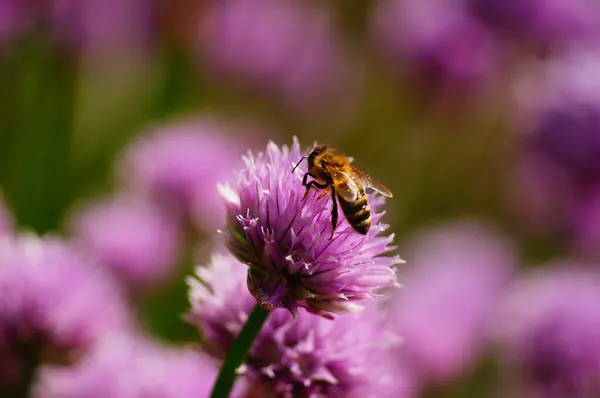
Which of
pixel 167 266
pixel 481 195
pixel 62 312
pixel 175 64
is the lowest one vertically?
pixel 62 312

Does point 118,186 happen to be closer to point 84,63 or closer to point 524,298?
point 84,63

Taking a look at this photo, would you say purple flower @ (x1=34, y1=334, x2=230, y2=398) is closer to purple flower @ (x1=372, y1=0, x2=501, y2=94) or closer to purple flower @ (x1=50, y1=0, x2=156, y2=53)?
purple flower @ (x1=50, y1=0, x2=156, y2=53)

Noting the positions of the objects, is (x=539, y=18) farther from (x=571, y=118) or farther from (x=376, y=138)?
(x=376, y=138)

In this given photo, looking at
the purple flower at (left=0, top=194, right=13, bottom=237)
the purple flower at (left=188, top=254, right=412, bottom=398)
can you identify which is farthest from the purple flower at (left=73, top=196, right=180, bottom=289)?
the purple flower at (left=188, top=254, right=412, bottom=398)

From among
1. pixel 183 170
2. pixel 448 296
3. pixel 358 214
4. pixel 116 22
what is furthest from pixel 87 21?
pixel 358 214

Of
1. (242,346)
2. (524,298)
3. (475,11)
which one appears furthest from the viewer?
(475,11)

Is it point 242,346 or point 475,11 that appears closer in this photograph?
point 242,346

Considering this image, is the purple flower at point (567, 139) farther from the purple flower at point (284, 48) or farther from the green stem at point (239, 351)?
the green stem at point (239, 351)

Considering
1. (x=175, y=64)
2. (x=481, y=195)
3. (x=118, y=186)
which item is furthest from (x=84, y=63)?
(x=481, y=195)
